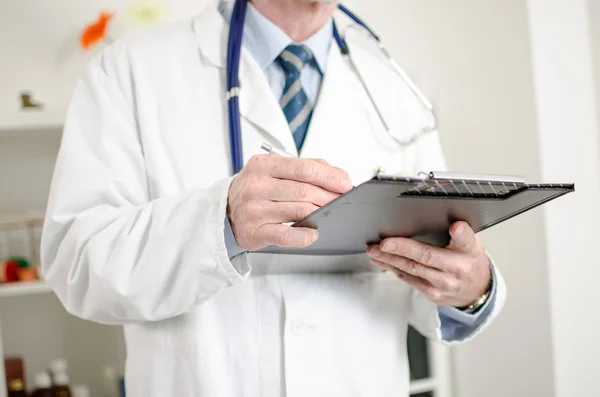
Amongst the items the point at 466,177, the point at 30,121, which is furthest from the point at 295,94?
the point at 30,121

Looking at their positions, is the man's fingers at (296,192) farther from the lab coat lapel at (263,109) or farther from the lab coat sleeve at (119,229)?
the lab coat lapel at (263,109)

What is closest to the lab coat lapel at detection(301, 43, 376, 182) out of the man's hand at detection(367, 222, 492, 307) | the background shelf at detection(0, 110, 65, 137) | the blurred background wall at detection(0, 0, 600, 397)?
the man's hand at detection(367, 222, 492, 307)

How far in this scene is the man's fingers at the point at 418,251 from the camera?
84 cm

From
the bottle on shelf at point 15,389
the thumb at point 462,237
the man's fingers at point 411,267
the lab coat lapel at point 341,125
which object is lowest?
the bottle on shelf at point 15,389

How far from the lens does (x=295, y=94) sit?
111 centimetres

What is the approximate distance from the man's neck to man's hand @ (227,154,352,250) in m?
0.47

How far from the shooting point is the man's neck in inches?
44.4

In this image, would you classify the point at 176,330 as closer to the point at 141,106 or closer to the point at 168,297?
the point at 168,297

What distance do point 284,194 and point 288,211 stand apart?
0.02 meters

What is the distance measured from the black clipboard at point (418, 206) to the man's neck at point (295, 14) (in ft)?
1.45

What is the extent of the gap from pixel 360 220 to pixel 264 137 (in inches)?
14.1

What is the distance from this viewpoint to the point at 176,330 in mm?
988

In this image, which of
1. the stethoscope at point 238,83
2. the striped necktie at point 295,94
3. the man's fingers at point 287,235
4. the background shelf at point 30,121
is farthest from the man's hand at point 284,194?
the background shelf at point 30,121

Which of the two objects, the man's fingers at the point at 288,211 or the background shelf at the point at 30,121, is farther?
the background shelf at the point at 30,121
